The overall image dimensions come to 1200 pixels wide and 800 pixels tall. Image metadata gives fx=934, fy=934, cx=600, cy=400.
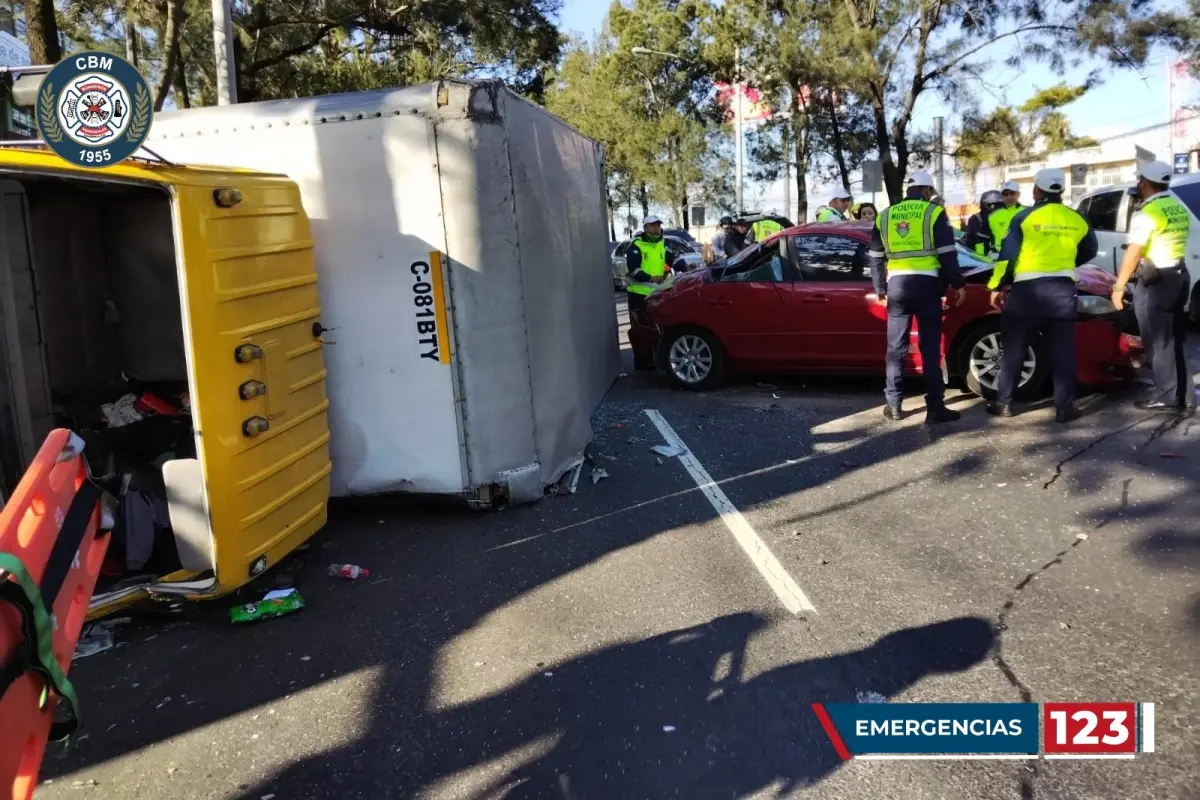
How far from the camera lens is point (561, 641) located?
4066mm

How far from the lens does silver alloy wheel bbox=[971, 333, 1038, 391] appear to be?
8023 mm

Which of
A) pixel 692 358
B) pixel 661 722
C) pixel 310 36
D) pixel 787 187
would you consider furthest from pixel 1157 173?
pixel 787 187

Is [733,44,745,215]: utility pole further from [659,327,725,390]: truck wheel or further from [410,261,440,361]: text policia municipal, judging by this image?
[410,261,440,361]: text policia municipal

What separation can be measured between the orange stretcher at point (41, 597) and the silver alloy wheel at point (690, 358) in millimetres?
7359

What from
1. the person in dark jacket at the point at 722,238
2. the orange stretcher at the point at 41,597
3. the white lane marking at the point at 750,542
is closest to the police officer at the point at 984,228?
the person in dark jacket at the point at 722,238

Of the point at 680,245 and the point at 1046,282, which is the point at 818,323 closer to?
the point at 1046,282

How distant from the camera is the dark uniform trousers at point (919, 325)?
7.48 metres

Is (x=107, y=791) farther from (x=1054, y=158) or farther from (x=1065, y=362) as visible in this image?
(x=1054, y=158)

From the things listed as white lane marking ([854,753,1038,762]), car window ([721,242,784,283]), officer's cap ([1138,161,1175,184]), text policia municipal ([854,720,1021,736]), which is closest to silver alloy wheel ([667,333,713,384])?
car window ([721,242,784,283])

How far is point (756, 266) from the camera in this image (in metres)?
9.33

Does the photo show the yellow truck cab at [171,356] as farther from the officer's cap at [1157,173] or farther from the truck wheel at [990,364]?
the officer's cap at [1157,173]

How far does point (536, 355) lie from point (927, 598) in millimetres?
2777

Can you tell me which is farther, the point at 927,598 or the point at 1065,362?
the point at 1065,362

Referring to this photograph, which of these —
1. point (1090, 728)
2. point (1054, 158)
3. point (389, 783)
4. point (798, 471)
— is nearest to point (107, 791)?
point (389, 783)
